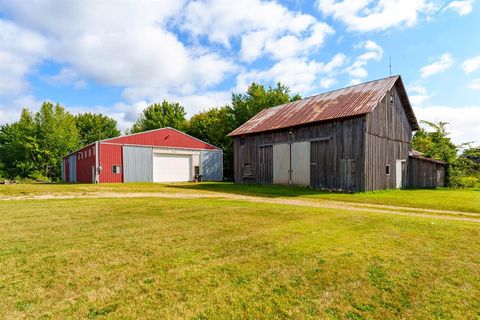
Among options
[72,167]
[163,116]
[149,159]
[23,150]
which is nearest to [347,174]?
[149,159]

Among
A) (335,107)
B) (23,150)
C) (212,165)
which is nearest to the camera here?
(335,107)

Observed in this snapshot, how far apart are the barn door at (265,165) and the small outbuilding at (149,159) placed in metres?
11.4

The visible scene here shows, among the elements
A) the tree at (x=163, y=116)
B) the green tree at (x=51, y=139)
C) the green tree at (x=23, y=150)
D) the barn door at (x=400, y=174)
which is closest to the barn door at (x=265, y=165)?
the barn door at (x=400, y=174)

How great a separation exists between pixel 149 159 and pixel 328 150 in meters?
19.9

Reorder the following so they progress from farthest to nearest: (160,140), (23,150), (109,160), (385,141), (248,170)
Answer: (23,150), (160,140), (109,160), (248,170), (385,141)

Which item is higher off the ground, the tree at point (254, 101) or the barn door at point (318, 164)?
the tree at point (254, 101)

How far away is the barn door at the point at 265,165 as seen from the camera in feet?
81.3

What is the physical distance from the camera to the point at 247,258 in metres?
5.12

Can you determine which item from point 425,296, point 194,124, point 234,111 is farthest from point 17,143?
point 425,296

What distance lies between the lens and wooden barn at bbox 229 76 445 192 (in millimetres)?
19453

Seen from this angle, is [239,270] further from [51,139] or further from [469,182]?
[51,139]

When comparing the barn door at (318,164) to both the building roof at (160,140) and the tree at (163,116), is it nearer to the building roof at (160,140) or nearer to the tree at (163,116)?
the building roof at (160,140)

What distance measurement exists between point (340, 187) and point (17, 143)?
5519cm

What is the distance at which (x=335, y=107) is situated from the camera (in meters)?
21.7
